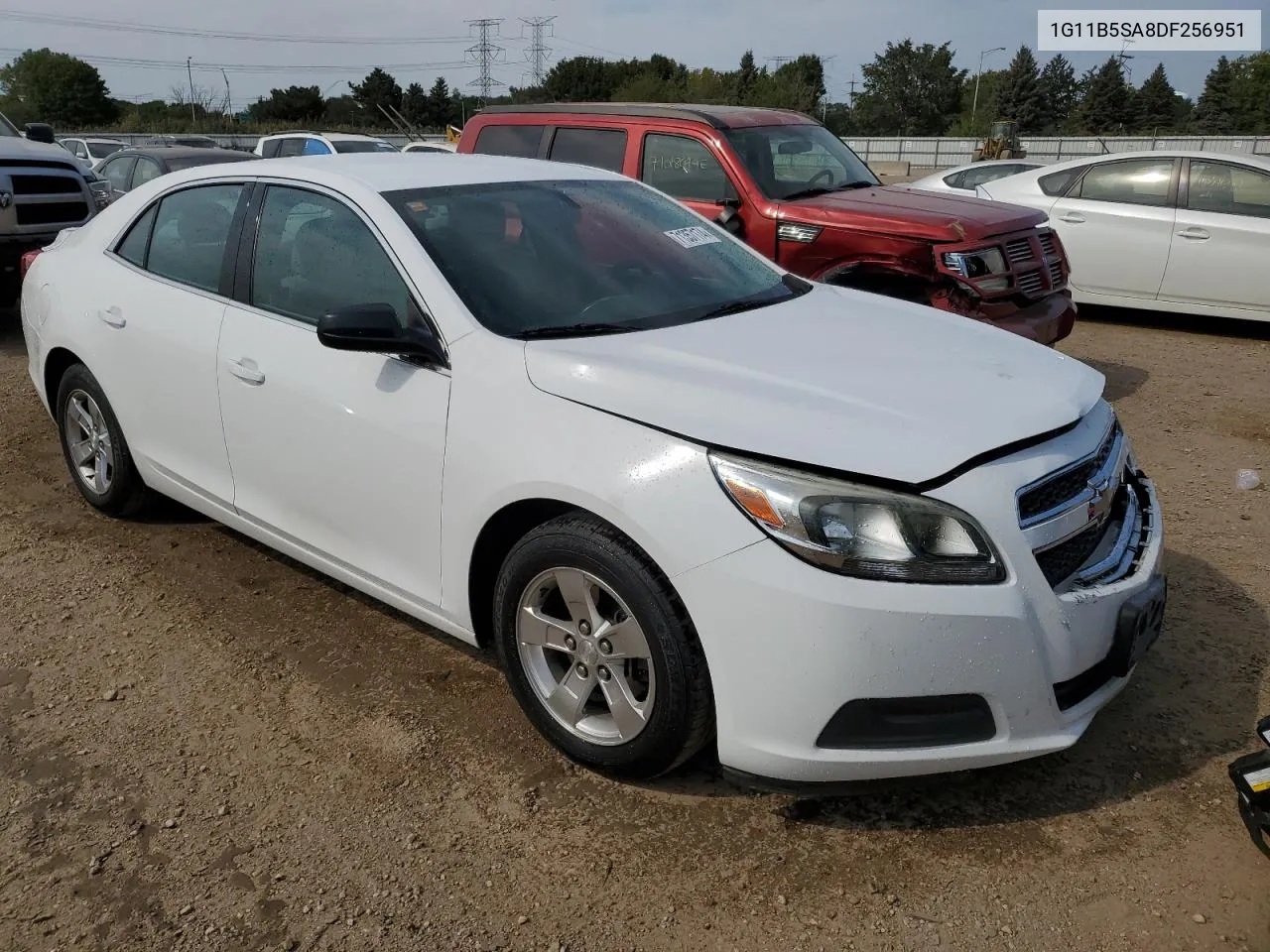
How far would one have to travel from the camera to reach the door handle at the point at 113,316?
4230mm

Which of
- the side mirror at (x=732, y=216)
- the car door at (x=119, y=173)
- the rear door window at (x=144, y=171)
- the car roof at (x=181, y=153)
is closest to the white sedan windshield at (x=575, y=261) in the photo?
the side mirror at (x=732, y=216)

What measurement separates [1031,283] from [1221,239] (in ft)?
9.89

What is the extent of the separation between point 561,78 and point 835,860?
90730 mm

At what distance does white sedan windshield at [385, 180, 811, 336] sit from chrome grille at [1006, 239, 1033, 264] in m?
2.90

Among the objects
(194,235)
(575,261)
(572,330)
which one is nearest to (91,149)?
(194,235)

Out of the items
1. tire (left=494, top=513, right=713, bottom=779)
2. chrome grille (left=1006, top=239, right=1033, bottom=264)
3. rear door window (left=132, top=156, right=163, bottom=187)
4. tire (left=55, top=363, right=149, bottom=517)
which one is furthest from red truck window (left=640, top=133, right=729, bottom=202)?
rear door window (left=132, top=156, right=163, bottom=187)

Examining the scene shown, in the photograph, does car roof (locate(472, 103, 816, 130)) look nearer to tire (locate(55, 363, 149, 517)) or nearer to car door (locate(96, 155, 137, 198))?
tire (locate(55, 363, 149, 517))

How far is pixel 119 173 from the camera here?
40.5ft

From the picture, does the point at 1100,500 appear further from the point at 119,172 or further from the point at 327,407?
the point at 119,172

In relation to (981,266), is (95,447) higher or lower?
lower

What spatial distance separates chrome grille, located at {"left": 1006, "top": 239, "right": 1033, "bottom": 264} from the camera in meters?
6.36

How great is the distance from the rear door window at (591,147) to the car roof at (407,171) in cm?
303

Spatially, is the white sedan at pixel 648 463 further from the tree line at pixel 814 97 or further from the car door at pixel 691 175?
the tree line at pixel 814 97

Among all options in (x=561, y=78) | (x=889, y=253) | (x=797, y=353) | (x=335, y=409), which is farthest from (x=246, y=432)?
(x=561, y=78)
